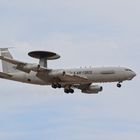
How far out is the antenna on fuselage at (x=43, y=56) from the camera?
12290 cm

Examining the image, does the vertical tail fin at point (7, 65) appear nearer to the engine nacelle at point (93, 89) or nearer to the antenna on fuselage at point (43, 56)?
the antenna on fuselage at point (43, 56)

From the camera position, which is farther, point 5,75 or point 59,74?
point 5,75

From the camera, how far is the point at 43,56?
125m

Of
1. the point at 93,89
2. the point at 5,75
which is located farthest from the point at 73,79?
the point at 5,75

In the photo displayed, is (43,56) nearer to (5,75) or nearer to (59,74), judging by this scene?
(59,74)

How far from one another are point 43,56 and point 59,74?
4968 millimetres

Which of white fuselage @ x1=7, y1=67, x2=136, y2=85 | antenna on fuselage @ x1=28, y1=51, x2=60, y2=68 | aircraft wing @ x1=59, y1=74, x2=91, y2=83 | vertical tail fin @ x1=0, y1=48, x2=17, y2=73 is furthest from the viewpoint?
vertical tail fin @ x1=0, y1=48, x2=17, y2=73

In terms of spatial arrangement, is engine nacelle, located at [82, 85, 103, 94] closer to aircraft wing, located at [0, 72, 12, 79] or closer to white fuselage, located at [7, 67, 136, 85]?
white fuselage, located at [7, 67, 136, 85]

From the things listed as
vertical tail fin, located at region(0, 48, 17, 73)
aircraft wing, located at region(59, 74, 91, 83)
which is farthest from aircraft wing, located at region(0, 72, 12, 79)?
aircraft wing, located at region(59, 74, 91, 83)

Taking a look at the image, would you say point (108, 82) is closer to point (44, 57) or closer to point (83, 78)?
point (83, 78)

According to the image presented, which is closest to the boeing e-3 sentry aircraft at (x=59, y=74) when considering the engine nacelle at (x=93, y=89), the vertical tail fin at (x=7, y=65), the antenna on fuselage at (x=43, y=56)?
the antenna on fuselage at (x=43, y=56)

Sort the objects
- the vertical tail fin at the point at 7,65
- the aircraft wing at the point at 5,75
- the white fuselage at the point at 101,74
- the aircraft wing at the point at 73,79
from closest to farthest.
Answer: the white fuselage at the point at 101,74
the aircraft wing at the point at 73,79
the aircraft wing at the point at 5,75
the vertical tail fin at the point at 7,65

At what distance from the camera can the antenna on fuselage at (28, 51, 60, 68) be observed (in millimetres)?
122900

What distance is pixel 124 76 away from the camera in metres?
120
